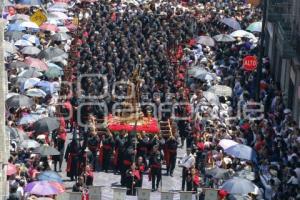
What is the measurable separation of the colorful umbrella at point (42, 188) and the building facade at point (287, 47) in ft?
47.3

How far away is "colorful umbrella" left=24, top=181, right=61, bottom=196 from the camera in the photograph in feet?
128

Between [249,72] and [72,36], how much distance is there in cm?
920

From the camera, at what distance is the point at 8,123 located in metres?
45.6

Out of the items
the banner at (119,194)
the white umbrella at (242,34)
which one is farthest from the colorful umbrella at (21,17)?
the banner at (119,194)

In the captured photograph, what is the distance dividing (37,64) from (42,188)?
50.3ft

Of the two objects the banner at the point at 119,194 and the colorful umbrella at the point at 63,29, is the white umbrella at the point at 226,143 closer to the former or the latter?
the banner at the point at 119,194

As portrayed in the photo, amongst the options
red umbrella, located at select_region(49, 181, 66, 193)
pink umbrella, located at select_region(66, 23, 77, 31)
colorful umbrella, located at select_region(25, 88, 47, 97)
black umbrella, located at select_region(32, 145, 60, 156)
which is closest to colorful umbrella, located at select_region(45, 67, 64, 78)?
colorful umbrella, located at select_region(25, 88, 47, 97)

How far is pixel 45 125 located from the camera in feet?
150

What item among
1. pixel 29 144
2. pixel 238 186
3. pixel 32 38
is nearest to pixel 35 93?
pixel 29 144

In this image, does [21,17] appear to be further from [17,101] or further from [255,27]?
[17,101]

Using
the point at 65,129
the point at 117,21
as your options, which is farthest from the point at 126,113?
the point at 117,21

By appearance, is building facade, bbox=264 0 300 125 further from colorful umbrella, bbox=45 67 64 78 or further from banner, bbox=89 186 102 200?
banner, bbox=89 186 102 200

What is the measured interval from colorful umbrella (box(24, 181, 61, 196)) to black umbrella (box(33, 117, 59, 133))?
6118 mm

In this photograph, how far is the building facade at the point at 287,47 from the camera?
52.9m
